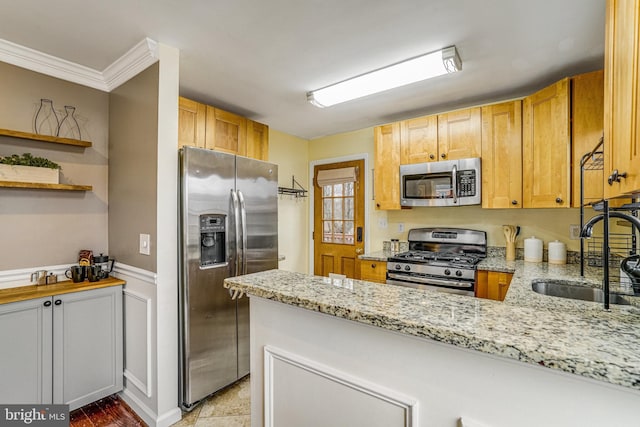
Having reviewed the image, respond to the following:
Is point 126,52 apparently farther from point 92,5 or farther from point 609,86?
point 609,86

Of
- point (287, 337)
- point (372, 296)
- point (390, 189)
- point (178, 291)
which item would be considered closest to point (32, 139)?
point (178, 291)

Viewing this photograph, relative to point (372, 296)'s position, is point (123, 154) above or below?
above

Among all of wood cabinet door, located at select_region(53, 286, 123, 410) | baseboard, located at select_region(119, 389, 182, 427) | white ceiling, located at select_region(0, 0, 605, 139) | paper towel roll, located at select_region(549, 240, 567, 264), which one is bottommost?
baseboard, located at select_region(119, 389, 182, 427)

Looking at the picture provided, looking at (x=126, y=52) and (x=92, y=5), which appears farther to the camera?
(x=126, y=52)

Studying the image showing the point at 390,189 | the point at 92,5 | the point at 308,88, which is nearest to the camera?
the point at 92,5

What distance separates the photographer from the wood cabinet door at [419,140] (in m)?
3.00

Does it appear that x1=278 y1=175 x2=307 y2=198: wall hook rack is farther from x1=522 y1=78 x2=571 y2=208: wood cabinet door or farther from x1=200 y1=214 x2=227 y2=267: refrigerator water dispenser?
x1=522 y1=78 x2=571 y2=208: wood cabinet door

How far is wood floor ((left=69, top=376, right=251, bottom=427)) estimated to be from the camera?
1.98 metres

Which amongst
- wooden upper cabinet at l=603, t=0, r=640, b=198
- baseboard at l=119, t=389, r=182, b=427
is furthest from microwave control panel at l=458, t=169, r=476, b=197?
baseboard at l=119, t=389, r=182, b=427

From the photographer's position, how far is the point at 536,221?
279 cm

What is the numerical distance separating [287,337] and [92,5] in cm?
196

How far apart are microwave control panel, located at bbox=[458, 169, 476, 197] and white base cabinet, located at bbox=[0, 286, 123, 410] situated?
3012mm

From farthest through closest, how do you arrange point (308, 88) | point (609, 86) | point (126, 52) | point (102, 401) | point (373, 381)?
point (308, 88) → point (102, 401) → point (126, 52) → point (609, 86) → point (373, 381)

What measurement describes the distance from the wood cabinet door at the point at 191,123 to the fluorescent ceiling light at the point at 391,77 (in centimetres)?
99
